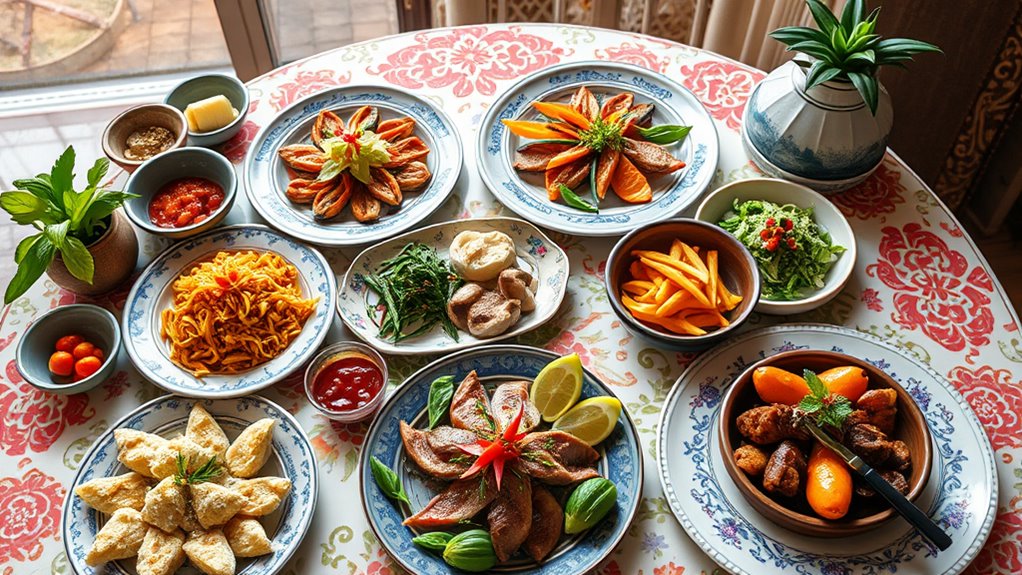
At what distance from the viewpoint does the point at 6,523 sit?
7.38 ft

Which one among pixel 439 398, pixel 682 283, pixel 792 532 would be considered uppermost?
pixel 682 283

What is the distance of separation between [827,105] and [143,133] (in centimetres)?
248

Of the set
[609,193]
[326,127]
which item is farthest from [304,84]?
[609,193]

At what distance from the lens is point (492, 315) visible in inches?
98.7

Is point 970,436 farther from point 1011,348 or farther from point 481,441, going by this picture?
point 481,441

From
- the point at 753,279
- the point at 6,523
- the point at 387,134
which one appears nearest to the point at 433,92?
the point at 387,134

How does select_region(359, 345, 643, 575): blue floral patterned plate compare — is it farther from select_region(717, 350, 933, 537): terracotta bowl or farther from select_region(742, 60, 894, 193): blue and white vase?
select_region(742, 60, 894, 193): blue and white vase

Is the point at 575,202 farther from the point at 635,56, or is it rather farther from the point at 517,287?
the point at 635,56

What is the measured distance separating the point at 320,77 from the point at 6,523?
6.56 feet

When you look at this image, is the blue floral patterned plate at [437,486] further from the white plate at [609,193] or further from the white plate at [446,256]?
the white plate at [609,193]

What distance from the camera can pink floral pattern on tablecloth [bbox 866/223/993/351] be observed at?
254cm

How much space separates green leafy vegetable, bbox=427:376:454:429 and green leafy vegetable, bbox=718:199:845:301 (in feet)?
3.42

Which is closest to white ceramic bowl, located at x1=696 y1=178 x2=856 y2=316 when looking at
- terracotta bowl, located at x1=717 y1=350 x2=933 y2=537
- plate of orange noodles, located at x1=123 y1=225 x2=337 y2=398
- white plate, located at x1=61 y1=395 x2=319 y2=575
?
terracotta bowl, located at x1=717 y1=350 x2=933 y2=537

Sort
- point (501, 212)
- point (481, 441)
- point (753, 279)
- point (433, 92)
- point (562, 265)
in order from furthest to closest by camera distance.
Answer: point (433, 92) → point (501, 212) → point (562, 265) → point (753, 279) → point (481, 441)
